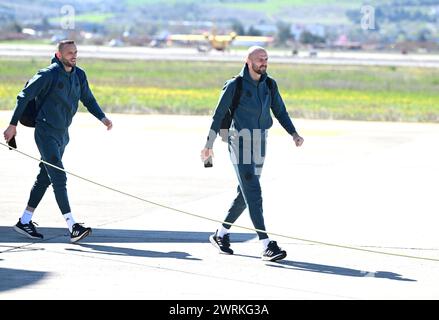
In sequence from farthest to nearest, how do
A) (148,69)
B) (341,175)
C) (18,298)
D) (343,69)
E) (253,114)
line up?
(343,69)
(148,69)
(341,175)
(253,114)
(18,298)

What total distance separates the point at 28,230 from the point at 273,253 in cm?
248

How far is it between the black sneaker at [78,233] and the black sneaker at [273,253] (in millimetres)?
1713

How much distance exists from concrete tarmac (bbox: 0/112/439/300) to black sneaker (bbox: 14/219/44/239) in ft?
0.28

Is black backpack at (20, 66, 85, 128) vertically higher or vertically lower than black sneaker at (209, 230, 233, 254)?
higher

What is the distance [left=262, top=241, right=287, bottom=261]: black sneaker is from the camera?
10.8 meters

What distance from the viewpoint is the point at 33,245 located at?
1138 cm

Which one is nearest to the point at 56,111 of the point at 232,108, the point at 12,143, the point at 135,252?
the point at 12,143

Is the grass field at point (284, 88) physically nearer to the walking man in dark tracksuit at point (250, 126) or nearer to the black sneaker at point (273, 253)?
the walking man in dark tracksuit at point (250, 126)

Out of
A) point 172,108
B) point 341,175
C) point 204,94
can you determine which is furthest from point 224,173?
point 204,94

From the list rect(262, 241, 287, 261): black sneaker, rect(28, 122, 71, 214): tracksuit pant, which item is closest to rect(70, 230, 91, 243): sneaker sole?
rect(28, 122, 71, 214): tracksuit pant

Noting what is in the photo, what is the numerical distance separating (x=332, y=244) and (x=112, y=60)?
7662 centimetres

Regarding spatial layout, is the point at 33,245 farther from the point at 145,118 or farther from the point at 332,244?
the point at 145,118

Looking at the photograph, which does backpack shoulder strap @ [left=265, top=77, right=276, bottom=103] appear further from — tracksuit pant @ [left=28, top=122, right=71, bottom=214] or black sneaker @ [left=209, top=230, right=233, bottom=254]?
tracksuit pant @ [left=28, top=122, right=71, bottom=214]

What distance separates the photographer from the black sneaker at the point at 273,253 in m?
10.8
